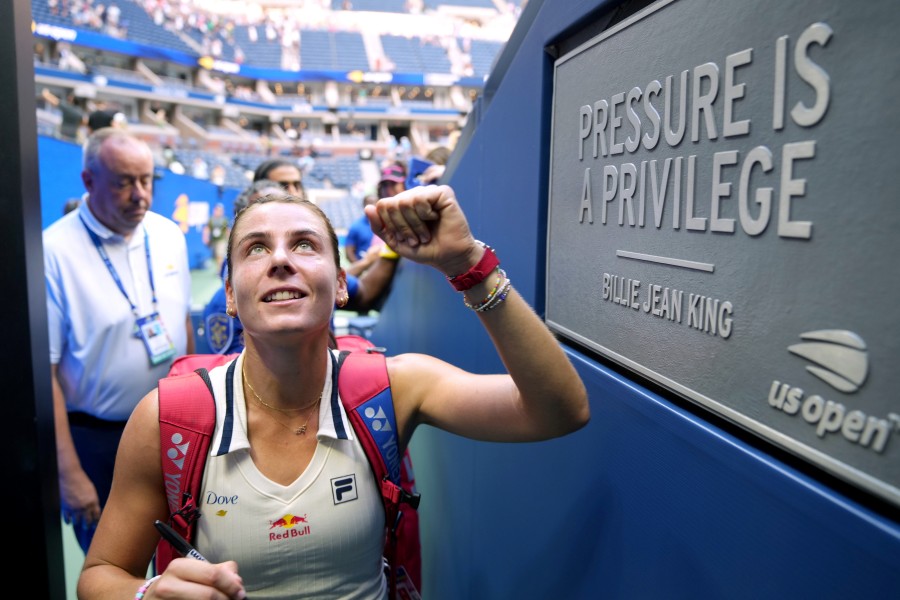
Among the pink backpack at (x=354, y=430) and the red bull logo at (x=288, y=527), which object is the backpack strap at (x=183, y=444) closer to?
the pink backpack at (x=354, y=430)

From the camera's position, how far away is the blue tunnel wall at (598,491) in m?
0.77

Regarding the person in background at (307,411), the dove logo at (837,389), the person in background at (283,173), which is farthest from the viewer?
Answer: the person in background at (283,173)

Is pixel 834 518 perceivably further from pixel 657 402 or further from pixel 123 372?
pixel 123 372

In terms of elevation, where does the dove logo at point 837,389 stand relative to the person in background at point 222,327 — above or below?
above

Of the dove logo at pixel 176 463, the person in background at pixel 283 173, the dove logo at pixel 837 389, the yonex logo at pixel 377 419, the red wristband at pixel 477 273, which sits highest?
the person in background at pixel 283 173

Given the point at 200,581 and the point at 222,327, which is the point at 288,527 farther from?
the point at 222,327

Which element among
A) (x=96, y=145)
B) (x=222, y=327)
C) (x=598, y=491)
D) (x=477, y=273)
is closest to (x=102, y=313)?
(x=222, y=327)

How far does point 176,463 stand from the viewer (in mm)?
1351

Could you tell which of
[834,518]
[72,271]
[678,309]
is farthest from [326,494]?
[72,271]

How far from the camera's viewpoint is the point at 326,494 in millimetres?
1382

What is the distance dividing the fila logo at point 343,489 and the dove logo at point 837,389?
91cm

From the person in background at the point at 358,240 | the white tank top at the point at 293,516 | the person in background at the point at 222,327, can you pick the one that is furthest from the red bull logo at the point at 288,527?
the person in background at the point at 358,240

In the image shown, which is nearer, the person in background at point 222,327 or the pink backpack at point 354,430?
the pink backpack at point 354,430

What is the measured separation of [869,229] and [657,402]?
501mm
